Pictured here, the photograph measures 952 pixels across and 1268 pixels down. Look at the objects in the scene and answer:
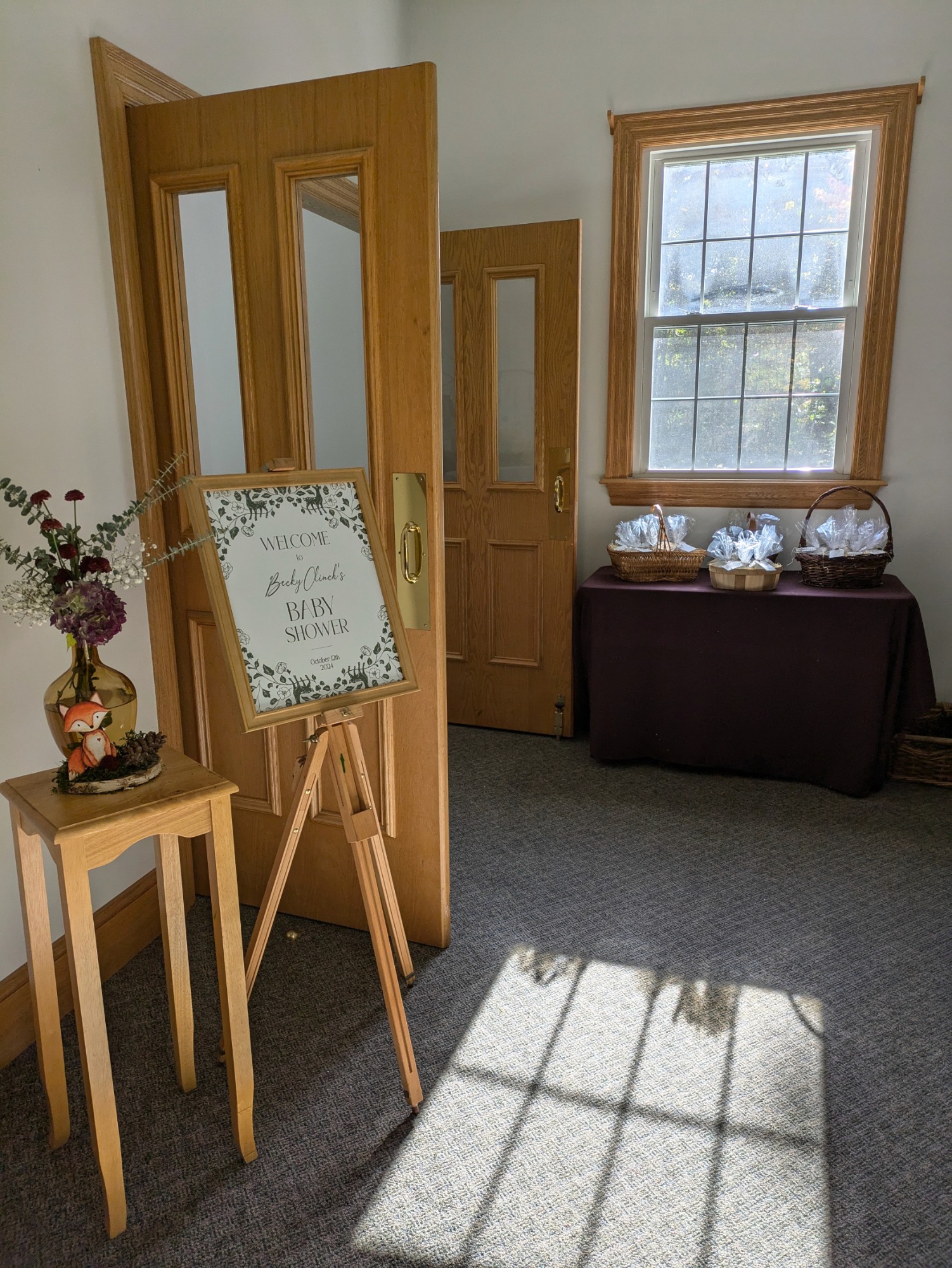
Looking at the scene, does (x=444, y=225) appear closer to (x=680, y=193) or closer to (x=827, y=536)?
(x=680, y=193)

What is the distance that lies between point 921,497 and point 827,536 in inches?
21.5

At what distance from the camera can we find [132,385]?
216 centimetres

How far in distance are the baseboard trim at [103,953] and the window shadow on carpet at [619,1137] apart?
35.2 inches

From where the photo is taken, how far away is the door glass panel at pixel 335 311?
1996 mm

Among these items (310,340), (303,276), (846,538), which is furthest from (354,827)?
(846,538)

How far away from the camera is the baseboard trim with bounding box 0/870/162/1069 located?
1.85 m

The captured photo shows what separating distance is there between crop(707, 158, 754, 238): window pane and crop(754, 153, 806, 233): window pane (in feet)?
0.14

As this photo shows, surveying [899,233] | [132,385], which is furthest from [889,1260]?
[899,233]

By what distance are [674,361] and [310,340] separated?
7.31ft

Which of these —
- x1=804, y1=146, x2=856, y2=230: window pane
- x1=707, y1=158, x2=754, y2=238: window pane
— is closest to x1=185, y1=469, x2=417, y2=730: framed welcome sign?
x1=707, y1=158, x2=754, y2=238: window pane

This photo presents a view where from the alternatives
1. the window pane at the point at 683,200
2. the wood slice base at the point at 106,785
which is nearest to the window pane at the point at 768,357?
the window pane at the point at 683,200

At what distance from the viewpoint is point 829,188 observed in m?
3.51

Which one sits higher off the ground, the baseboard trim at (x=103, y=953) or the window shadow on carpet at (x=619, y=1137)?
the baseboard trim at (x=103, y=953)

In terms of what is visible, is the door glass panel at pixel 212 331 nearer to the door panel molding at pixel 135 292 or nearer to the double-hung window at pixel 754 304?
the door panel molding at pixel 135 292
